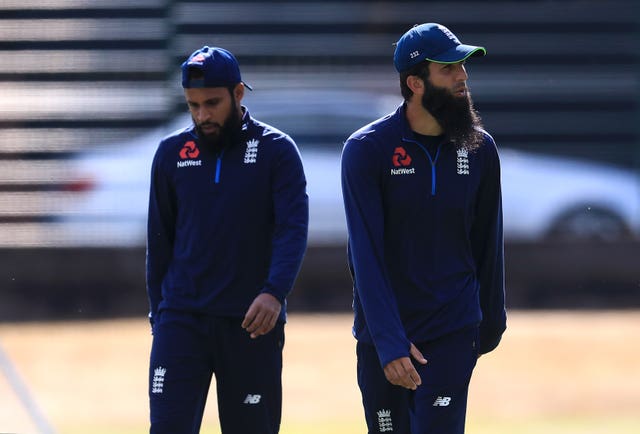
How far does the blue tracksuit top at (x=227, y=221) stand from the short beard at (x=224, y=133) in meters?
0.03

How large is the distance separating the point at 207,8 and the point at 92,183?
2.06m

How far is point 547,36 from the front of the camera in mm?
14156

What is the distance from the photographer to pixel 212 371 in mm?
5379

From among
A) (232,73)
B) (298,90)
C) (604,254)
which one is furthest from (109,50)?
(232,73)

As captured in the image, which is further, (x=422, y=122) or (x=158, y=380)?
(x=158, y=380)

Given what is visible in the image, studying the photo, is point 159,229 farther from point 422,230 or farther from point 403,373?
point 403,373

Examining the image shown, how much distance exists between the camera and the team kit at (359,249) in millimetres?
4809

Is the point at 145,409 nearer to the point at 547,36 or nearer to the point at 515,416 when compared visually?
the point at 515,416

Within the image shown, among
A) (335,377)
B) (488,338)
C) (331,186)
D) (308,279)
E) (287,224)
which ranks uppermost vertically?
(287,224)

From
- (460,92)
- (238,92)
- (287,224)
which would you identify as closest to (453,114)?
(460,92)

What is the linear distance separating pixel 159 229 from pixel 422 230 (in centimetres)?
114

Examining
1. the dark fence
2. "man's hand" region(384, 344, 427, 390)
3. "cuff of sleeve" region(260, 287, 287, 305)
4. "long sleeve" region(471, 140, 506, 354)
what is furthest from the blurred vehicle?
"man's hand" region(384, 344, 427, 390)

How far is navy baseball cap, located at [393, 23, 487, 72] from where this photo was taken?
190 inches

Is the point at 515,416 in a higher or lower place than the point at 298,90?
lower
